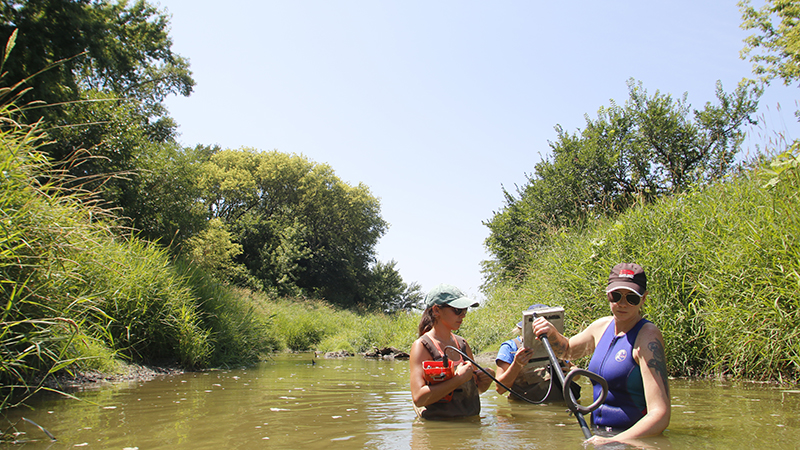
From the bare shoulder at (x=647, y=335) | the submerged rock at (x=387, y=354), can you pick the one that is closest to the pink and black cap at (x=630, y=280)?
the bare shoulder at (x=647, y=335)

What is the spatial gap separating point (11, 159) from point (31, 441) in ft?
8.77

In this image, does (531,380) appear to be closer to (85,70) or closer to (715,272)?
(715,272)

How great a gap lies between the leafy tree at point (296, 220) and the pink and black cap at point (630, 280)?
40.3m

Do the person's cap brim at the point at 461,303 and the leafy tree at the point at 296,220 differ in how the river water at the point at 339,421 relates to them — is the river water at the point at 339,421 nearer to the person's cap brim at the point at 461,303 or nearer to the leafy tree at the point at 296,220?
the person's cap brim at the point at 461,303

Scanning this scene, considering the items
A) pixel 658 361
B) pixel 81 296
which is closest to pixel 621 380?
pixel 658 361

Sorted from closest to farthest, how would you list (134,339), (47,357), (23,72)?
(47,357), (134,339), (23,72)

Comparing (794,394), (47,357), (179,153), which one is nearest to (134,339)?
(47,357)

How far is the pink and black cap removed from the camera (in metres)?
3.26

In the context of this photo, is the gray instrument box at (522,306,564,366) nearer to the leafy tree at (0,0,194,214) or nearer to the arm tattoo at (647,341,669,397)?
the arm tattoo at (647,341,669,397)

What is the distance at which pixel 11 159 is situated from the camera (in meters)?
4.77

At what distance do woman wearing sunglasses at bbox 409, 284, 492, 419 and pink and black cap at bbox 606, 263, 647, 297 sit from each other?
1.24 metres

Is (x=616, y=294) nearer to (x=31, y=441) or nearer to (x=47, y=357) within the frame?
(x=31, y=441)

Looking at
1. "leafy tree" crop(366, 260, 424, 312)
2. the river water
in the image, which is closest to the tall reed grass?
the river water

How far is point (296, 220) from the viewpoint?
47188 millimetres
